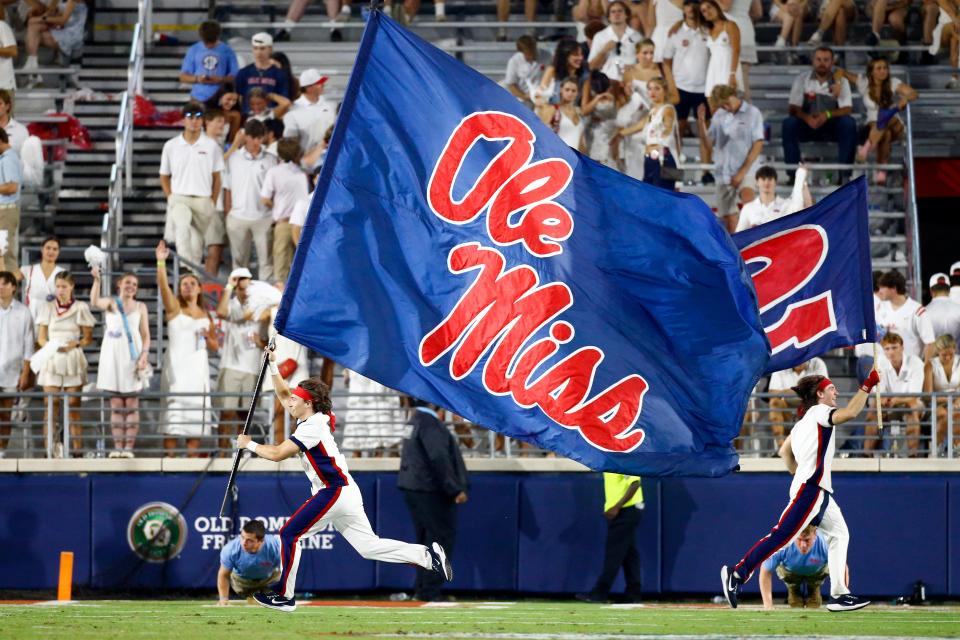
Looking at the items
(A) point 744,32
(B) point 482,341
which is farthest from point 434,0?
(B) point 482,341

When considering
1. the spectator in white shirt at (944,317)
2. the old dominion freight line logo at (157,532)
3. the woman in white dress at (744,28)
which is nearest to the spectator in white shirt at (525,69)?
the woman in white dress at (744,28)

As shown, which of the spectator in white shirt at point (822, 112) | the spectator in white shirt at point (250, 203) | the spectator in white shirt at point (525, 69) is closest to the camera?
the spectator in white shirt at point (250, 203)

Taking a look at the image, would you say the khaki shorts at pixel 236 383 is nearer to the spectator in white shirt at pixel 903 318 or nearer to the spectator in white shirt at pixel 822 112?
the spectator in white shirt at pixel 903 318

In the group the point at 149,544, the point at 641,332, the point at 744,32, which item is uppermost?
the point at 744,32

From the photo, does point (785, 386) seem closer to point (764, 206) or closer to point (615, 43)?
point (764, 206)

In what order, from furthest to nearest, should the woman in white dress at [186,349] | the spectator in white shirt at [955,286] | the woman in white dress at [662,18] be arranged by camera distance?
the woman in white dress at [662,18]
the spectator in white shirt at [955,286]
the woman in white dress at [186,349]

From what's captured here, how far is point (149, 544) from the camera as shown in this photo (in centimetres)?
1772

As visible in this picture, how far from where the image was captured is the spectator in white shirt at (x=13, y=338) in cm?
1755

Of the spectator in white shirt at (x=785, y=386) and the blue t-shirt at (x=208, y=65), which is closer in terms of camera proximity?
the spectator in white shirt at (x=785, y=386)

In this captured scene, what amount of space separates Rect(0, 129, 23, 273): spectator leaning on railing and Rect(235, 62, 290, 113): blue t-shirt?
301cm

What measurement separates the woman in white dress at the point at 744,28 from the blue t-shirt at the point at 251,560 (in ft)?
30.4

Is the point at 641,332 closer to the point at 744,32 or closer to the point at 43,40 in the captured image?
the point at 744,32

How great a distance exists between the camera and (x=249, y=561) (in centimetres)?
1548

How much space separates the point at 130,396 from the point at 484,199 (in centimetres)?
662
